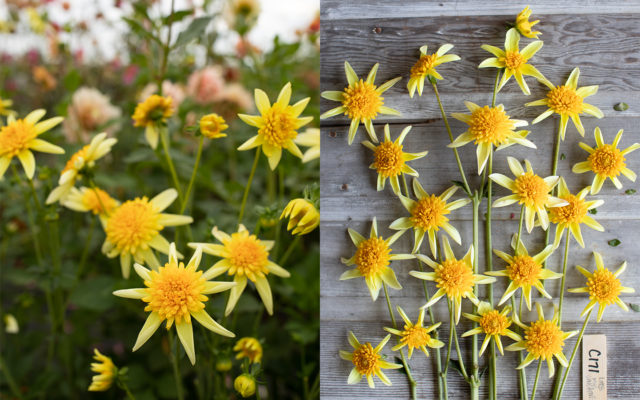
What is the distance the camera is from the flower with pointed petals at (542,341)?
23.4 inches

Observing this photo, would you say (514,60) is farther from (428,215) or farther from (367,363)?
(367,363)

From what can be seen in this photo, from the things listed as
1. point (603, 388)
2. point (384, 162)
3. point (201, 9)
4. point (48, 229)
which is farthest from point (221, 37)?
point (603, 388)

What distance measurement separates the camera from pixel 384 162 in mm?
598

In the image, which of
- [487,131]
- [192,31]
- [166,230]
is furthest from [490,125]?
[166,230]

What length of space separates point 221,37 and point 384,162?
92cm

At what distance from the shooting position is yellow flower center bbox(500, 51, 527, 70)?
0.58m

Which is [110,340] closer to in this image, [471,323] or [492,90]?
[471,323]

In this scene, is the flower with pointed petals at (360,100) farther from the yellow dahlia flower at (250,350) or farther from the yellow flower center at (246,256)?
the yellow dahlia flower at (250,350)

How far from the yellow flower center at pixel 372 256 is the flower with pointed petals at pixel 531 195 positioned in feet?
0.57

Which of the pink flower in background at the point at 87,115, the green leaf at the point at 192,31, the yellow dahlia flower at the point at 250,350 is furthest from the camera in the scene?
the pink flower in background at the point at 87,115

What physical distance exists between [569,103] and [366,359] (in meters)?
0.48

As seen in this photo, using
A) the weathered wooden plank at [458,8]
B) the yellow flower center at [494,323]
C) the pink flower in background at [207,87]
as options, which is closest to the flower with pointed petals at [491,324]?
the yellow flower center at [494,323]

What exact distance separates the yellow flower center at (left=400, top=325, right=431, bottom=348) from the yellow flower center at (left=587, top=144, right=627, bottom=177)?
35 centimetres

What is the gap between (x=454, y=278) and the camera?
0.58m
